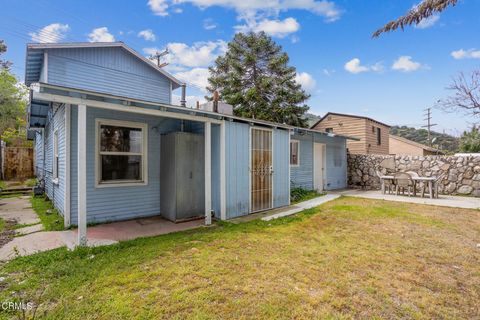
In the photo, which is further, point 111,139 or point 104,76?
point 104,76

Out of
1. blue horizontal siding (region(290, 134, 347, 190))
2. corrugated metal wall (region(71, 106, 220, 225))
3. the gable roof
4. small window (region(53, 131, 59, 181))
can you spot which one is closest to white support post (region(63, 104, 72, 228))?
corrugated metal wall (region(71, 106, 220, 225))

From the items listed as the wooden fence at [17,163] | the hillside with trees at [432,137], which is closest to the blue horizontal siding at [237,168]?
the wooden fence at [17,163]

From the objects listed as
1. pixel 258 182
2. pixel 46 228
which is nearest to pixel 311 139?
pixel 258 182

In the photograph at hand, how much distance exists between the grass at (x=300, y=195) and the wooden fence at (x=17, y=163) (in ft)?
53.0

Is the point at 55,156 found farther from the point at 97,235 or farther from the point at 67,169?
the point at 97,235

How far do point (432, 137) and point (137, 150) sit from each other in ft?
148

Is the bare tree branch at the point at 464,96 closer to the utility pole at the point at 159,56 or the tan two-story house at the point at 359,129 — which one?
the tan two-story house at the point at 359,129

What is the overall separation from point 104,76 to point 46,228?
16.9 feet

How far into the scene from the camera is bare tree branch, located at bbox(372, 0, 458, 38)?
5523 millimetres

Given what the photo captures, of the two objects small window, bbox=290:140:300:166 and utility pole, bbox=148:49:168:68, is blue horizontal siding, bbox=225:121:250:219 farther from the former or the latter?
utility pole, bbox=148:49:168:68

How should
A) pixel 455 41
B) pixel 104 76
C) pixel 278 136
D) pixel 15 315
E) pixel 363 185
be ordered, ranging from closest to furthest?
pixel 15 315, pixel 278 136, pixel 104 76, pixel 455 41, pixel 363 185

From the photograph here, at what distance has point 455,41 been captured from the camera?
1062 centimetres

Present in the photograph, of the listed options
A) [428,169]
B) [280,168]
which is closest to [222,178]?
[280,168]

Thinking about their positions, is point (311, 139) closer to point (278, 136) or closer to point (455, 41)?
point (278, 136)
